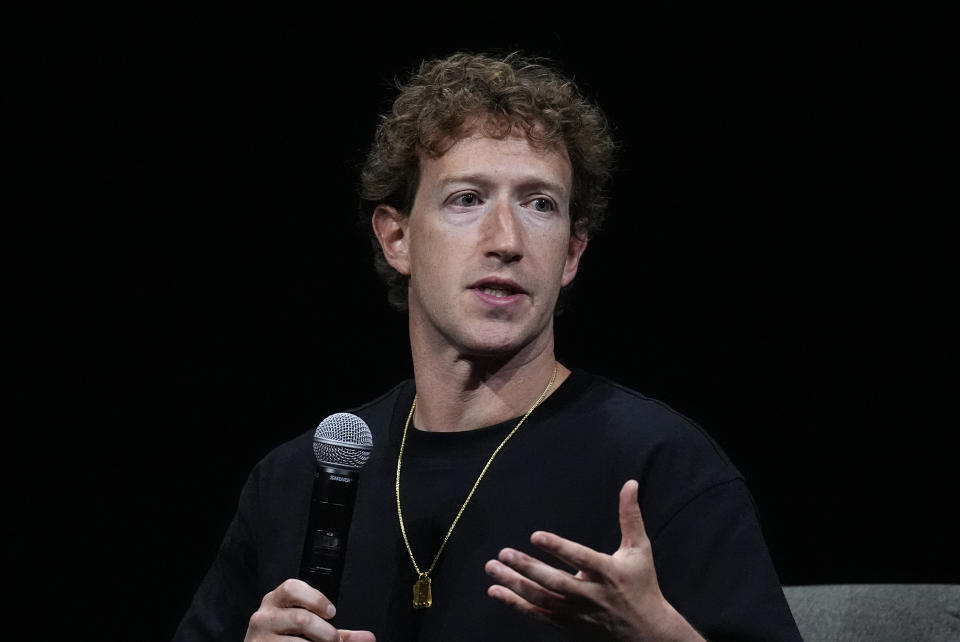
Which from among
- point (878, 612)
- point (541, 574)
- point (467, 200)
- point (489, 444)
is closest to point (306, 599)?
point (541, 574)

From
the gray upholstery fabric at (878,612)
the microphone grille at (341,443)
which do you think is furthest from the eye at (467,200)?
the gray upholstery fabric at (878,612)

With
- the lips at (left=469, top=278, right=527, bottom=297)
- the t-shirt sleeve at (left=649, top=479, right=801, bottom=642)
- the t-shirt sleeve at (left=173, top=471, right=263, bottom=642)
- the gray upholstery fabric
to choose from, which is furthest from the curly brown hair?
the gray upholstery fabric

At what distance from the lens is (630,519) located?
5.23 ft

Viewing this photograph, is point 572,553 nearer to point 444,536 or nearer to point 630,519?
point 630,519

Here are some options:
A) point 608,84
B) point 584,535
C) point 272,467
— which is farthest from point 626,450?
point 608,84

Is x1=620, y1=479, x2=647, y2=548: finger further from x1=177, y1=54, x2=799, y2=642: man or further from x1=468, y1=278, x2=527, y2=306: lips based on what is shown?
x1=468, y1=278, x2=527, y2=306: lips

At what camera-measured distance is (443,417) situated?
228 centimetres

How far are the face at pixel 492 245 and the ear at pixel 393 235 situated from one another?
121 millimetres

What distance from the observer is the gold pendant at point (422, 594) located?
6.73 feet

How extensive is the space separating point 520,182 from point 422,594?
757 millimetres

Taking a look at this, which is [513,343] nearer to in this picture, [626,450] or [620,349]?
[626,450]

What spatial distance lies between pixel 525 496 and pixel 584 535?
0.13m

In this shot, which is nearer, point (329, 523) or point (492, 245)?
point (329, 523)

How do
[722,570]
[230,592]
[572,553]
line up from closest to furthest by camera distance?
[572,553]
[722,570]
[230,592]
